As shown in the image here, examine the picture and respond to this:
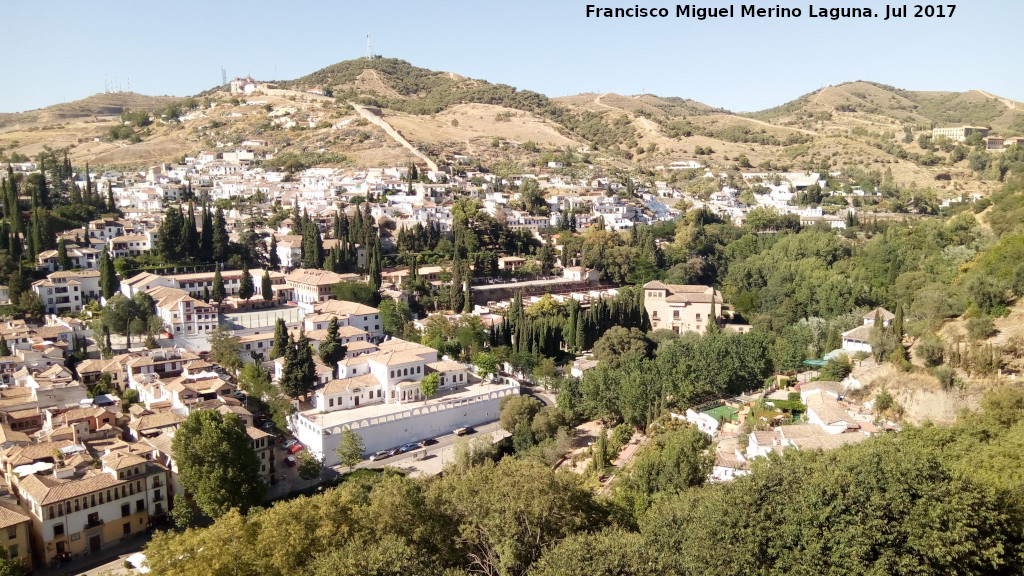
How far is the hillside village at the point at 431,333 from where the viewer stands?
23078 mm

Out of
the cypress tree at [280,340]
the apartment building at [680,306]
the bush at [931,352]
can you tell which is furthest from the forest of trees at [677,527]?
the apartment building at [680,306]

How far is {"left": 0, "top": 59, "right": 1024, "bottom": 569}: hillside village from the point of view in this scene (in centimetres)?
2308

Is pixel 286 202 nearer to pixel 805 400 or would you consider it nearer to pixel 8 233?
pixel 8 233

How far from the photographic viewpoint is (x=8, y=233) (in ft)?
124

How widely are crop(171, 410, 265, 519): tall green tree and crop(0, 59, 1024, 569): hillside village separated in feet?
0.58

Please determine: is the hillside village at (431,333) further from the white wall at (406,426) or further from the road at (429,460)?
the road at (429,460)

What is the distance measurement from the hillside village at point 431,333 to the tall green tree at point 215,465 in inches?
7.0

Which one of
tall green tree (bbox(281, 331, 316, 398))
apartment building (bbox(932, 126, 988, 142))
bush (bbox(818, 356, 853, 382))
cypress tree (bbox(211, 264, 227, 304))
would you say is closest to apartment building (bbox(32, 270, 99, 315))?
cypress tree (bbox(211, 264, 227, 304))

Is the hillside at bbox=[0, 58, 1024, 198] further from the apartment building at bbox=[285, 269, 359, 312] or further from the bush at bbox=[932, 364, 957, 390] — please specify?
the bush at bbox=[932, 364, 957, 390]

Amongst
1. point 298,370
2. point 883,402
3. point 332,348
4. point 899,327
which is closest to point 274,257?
point 332,348

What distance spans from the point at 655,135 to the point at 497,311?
63.3 m

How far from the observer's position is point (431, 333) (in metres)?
35.6

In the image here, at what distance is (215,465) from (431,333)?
15143mm

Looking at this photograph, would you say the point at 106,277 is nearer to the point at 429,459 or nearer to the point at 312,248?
the point at 312,248
